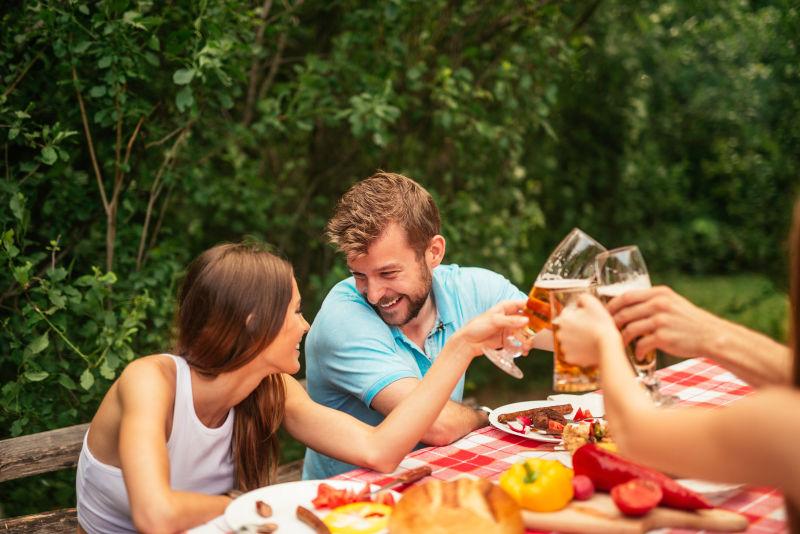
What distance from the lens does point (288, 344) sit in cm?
216

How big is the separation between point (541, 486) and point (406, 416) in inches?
23.9

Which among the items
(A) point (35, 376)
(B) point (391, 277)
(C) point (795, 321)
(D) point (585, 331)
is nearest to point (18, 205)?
(A) point (35, 376)

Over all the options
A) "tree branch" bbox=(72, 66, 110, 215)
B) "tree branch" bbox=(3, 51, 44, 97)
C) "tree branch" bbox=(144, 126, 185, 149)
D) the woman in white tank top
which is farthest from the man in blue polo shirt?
"tree branch" bbox=(3, 51, 44, 97)

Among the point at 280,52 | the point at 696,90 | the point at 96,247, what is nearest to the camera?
the point at 96,247

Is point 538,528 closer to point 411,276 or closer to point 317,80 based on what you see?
point 411,276

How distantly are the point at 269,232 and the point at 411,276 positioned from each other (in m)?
2.46

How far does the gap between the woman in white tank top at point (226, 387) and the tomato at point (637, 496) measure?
531mm

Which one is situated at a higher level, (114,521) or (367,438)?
(367,438)

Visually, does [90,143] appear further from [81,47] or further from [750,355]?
[750,355]

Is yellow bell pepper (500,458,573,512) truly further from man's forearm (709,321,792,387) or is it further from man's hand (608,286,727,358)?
man's forearm (709,321,792,387)

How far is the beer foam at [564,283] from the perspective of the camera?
5.80 ft

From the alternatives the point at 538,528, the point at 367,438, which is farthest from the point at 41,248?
the point at 538,528

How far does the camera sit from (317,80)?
4152 mm

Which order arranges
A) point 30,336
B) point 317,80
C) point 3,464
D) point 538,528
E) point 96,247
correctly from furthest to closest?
point 317,80 < point 96,247 < point 30,336 < point 3,464 < point 538,528
